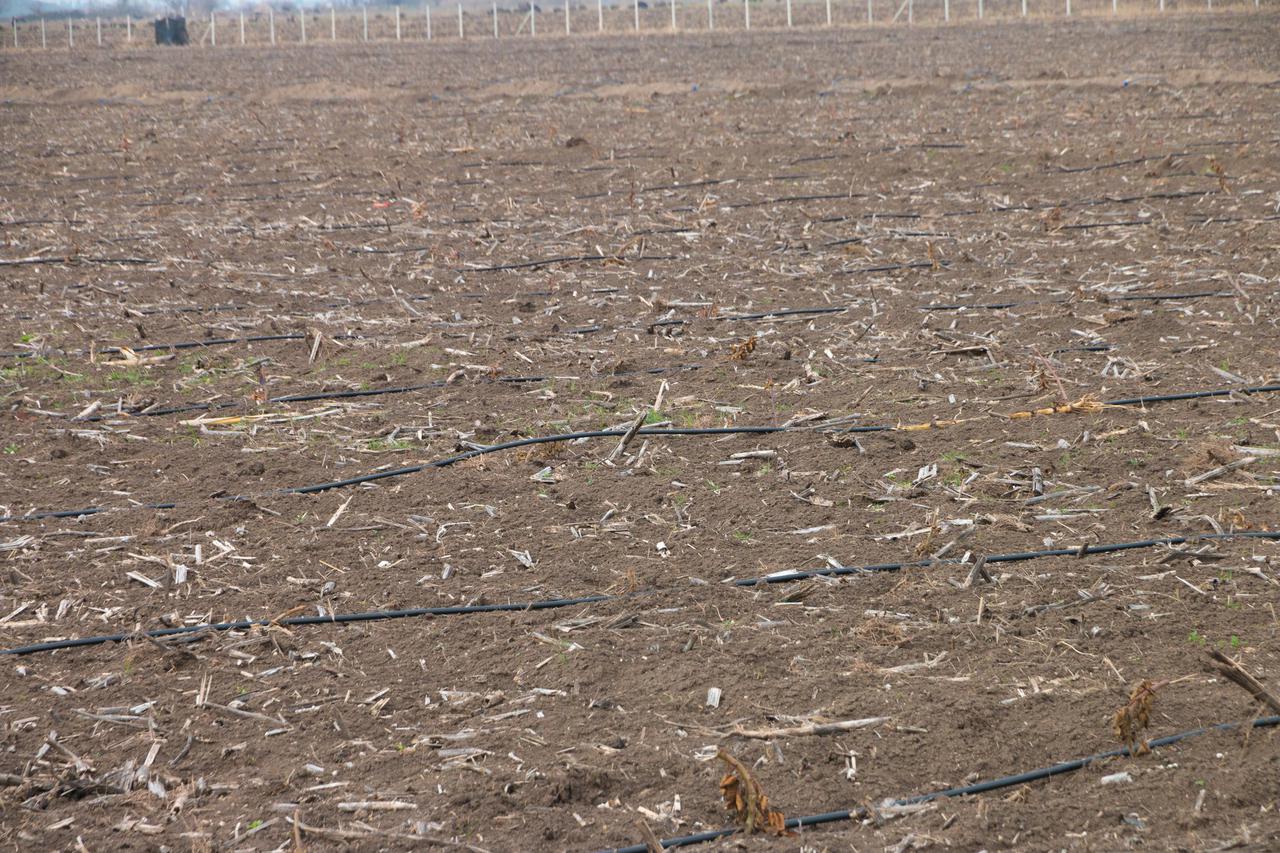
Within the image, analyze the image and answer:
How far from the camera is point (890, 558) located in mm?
4465

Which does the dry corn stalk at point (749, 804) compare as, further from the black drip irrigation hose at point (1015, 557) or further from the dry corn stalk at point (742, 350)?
the dry corn stalk at point (742, 350)

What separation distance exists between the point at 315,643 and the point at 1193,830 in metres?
2.71

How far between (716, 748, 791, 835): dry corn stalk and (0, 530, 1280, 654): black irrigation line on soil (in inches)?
47.8

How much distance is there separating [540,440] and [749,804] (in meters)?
2.73

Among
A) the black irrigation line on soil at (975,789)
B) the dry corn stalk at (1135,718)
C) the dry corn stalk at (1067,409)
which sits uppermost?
the dry corn stalk at (1067,409)

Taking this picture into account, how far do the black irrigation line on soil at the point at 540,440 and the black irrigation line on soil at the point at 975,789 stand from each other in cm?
242

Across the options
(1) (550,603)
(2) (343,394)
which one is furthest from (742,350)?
(1) (550,603)

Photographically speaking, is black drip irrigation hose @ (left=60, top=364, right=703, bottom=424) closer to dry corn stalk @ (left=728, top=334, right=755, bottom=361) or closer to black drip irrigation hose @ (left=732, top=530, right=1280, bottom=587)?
dry corn stalk @ (left=728, top=334, right=755, bottom=361)

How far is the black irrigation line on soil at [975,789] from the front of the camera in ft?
10.0

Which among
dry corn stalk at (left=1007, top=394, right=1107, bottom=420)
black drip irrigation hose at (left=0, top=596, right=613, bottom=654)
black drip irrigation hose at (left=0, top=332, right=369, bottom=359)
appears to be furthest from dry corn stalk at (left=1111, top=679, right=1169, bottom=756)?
black drip irrigation hose at (left=0, top=332, right=369, bottom=359)

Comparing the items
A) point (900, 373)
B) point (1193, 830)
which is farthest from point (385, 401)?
point (1193, 830)

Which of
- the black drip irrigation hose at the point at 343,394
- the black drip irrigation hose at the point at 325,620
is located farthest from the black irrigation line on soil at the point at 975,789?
the black drip irrigation hose at the point at 343,394

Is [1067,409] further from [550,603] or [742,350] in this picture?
[550,603]

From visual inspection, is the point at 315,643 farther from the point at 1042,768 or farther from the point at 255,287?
the point at 255,287
